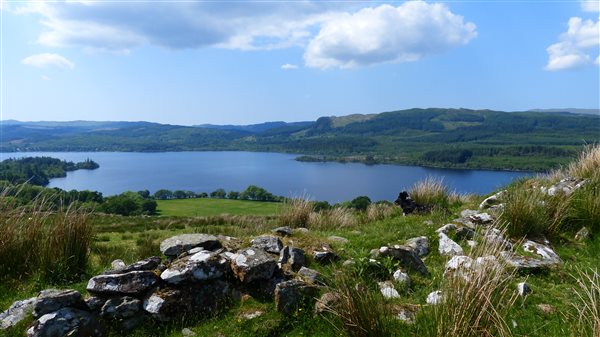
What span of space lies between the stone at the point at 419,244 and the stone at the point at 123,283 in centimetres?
452

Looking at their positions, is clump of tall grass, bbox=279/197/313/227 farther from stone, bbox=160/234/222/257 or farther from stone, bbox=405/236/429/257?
stone, bbox=160/234/222/257

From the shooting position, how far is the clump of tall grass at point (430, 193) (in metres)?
11.6

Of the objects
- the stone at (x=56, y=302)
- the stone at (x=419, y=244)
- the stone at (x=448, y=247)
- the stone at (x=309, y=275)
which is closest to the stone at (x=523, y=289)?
the stone at (x=448, y=247)

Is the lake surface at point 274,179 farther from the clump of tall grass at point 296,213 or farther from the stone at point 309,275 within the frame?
the stone at point 309,275

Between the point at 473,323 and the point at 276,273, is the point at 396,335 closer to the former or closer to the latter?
the point at 473,323

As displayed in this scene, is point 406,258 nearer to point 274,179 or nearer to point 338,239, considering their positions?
point 338,239

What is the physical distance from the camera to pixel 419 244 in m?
7.21

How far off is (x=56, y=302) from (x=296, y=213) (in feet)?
A: 22.0

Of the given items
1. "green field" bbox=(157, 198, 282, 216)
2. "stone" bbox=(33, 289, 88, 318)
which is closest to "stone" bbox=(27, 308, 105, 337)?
"stone" bbox=(33, 289, 88, 318)

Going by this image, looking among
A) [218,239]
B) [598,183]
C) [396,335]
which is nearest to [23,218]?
[218,239]

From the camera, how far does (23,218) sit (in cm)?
666

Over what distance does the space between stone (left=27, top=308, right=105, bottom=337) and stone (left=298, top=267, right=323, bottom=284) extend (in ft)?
8.55

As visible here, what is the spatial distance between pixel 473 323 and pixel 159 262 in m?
4.32

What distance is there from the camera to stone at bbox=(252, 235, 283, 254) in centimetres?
636
